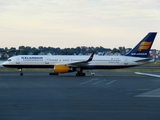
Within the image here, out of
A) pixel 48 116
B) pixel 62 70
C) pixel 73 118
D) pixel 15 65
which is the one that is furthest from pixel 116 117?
pixel 15 65

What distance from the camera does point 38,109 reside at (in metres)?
15.5

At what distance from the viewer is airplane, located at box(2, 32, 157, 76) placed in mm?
46656

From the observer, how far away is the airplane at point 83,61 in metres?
46.7

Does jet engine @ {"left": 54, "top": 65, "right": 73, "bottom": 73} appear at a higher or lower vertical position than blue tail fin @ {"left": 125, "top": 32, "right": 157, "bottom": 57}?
lower

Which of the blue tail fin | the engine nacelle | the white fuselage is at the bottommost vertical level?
the engine nacelle

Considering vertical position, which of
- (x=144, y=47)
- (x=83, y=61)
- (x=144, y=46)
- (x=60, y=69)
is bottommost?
(x=60, y=69)

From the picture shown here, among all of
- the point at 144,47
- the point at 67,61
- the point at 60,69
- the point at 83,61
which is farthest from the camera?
the point at 144,47

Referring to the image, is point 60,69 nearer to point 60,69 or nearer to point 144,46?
point 60,69

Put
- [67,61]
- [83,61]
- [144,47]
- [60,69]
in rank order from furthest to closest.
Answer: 1. [144,47]
2. [67,61]
3. [83,61]
4. [60,69]

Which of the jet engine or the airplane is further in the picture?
the airplane

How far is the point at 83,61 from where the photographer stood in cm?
4612

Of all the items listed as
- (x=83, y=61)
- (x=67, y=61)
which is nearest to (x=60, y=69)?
(x=67, y=61)

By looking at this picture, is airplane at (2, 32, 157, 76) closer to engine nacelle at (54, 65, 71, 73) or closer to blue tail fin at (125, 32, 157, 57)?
blue tail fin at (125, 32, 157, 57)

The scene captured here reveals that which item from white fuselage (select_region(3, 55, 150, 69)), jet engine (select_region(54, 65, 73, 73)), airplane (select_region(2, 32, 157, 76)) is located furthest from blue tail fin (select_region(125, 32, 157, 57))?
jet engine (select_region(54, 65, 73, 73))
